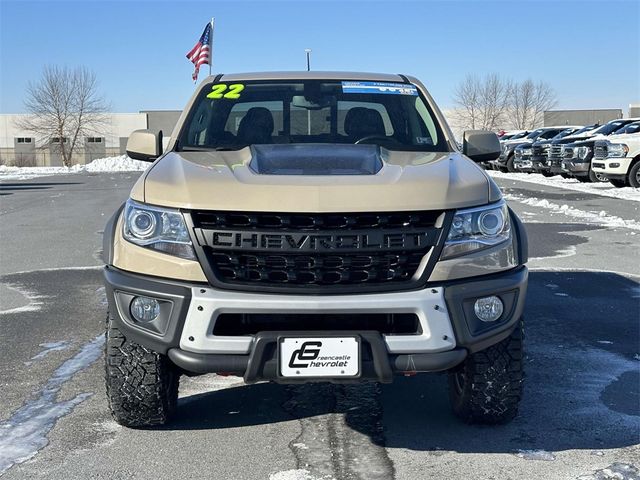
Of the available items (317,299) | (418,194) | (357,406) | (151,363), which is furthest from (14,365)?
(418,194)

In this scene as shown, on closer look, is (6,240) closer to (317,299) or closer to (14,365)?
(14,365)

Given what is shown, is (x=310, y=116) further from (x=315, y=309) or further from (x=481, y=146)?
(x=315, y=309)

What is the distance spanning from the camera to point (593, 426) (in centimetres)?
396

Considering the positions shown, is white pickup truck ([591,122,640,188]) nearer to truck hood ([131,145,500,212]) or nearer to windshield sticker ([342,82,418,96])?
windshield sticker ([342,82,418,96])

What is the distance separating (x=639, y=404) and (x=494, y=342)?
1.27 meters

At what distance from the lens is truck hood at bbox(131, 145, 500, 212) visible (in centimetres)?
331

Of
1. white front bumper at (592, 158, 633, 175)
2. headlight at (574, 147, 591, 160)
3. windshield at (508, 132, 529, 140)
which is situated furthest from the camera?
windshield at (508, 132, 529, 140)

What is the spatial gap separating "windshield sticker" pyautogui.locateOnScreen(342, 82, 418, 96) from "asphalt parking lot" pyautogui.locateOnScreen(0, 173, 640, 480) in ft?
5.84

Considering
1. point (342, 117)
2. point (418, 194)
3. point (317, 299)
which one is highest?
point (342, 117)

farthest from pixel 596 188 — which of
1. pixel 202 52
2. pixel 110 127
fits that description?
pixel 110 127

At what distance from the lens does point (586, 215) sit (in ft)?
46.9

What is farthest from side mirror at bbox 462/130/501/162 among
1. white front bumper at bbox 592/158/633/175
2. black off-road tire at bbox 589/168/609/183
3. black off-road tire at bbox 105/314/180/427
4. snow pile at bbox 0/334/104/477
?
black off-road tire at bbox 589/168/609/183

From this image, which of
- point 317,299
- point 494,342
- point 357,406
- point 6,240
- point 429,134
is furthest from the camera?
point 6,240

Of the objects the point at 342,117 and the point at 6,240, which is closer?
the point at 342,117
